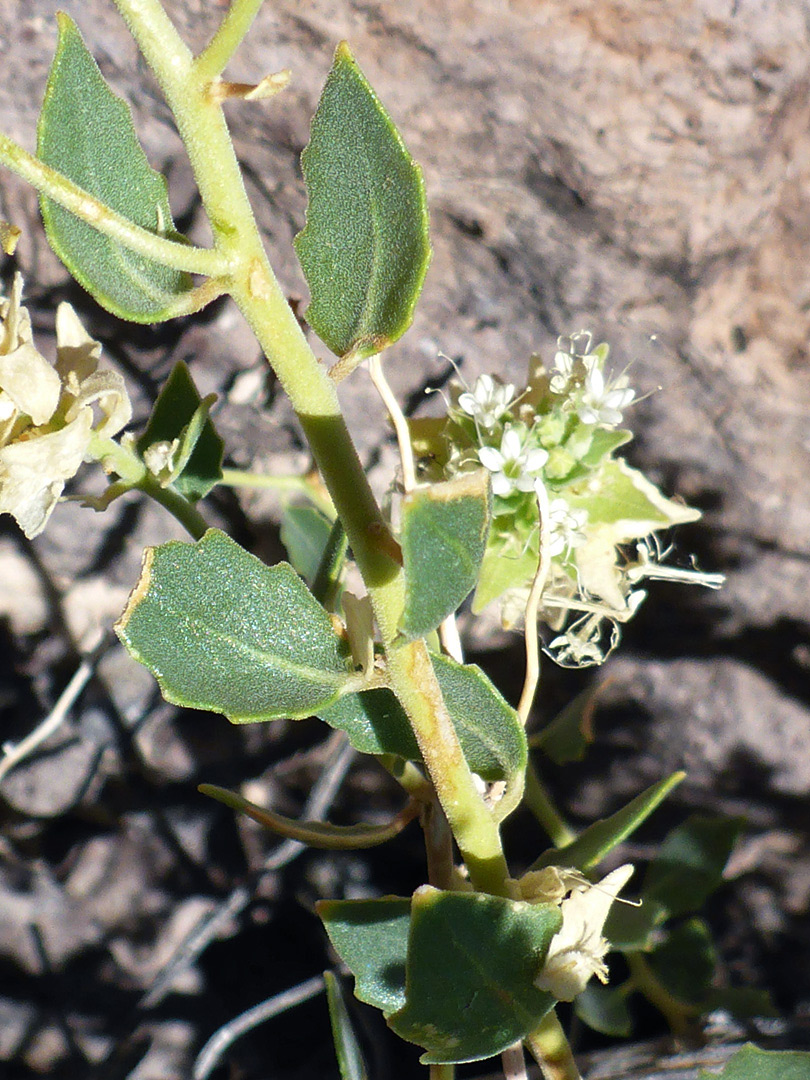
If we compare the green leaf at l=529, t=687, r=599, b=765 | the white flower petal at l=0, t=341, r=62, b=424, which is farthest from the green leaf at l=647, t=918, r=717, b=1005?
the white flower petal at l=0, t=341, r=62, b=424

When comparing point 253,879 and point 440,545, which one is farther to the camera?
point 253,879

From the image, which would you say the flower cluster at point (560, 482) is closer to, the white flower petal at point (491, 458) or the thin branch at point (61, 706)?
the white flower petal at point (491, 458)

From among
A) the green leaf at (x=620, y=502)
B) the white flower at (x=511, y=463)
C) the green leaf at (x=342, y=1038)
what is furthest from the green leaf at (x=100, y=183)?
the green leaf at (x=342, y=1038)

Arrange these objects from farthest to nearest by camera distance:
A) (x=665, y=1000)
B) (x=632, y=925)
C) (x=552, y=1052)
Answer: (x=665, y=1000)
(x=632, y=925)
(x=552, y=1052)

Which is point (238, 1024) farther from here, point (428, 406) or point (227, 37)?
→ point (227, 37)

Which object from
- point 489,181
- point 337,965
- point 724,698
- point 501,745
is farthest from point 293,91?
point 337,965

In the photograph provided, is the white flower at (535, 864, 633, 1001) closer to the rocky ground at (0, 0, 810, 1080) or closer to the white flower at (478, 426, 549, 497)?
the white flower at (478, 426, 549, 497)

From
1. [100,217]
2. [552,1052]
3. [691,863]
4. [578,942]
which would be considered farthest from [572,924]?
[691,863]
